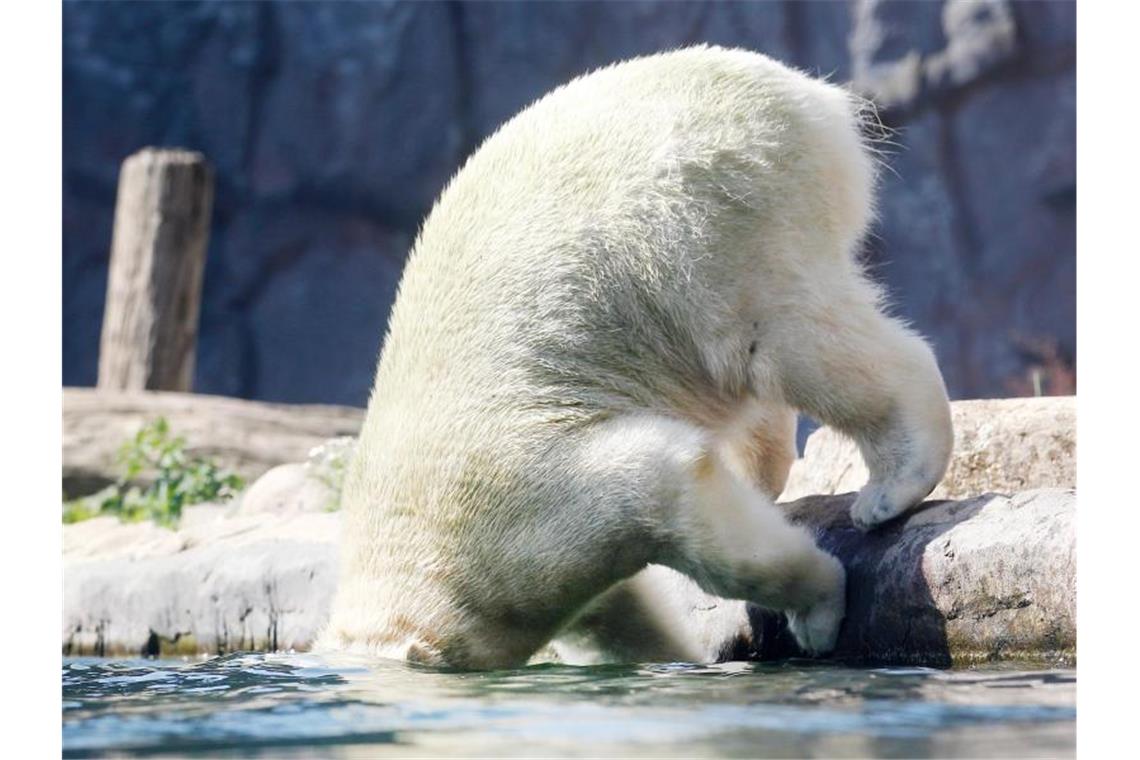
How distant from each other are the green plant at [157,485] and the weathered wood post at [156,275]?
4.81 ft

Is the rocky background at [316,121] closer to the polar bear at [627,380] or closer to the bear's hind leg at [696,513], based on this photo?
the polar bear at [627,380]

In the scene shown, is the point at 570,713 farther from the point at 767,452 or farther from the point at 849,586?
the point at 767,452

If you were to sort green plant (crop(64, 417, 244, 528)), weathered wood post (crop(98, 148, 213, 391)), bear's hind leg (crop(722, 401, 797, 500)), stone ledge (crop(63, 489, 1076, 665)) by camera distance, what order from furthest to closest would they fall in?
weathered wood post (crop(98, 148, 213, 391))
green plant (crop(64, 417, 244, 528))
bear's hind leg (crop(722, 401, 797, 500))
stone ledge (crop(63, 489, 1076, 665))

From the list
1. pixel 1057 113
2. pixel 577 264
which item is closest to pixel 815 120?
pixel 577 264

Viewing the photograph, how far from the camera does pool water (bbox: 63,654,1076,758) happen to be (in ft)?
6.83

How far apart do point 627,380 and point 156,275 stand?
6.18 m

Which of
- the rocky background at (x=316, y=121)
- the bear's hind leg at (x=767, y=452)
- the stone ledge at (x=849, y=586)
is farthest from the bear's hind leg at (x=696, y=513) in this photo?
the rocky background at (x=316, y=121)

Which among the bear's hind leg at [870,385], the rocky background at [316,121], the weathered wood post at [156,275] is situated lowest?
the bear's hind leg at [870,385]

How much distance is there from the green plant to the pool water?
3880 mm

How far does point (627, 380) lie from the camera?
3359mm

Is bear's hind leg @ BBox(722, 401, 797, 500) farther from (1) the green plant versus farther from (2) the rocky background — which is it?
(2) the rocky background

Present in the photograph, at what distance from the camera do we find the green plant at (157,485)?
22.6 feet

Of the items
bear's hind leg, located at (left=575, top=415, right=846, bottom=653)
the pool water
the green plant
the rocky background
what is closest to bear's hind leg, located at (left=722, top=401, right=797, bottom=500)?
bear's hind leg, located at (left=575, top=415, right=846, bottom=653)

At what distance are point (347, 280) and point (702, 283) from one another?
36.6 feet
